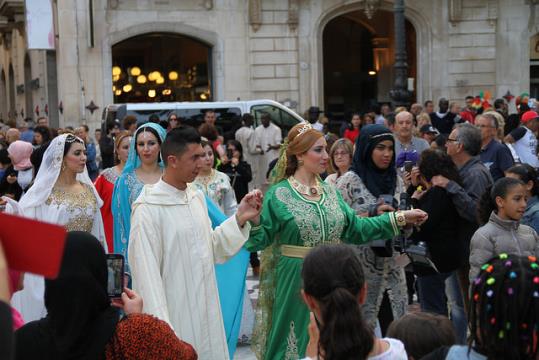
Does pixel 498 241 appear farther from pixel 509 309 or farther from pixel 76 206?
pixel 509 309

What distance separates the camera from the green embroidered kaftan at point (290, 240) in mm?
5660

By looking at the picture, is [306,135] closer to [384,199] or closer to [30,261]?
[384,199]

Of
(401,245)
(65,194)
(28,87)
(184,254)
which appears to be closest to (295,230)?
(184,254)

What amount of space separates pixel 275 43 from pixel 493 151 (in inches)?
698

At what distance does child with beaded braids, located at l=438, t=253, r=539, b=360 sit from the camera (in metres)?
2.79

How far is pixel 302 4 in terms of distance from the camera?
26844 millimetres

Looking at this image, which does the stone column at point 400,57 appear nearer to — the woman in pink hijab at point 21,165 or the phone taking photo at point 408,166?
the woman in pink hijab at point 21,165

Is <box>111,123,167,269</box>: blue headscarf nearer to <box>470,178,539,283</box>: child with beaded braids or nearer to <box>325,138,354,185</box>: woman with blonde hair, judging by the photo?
<box>325,138,354,185</box>: woman with blonde hair

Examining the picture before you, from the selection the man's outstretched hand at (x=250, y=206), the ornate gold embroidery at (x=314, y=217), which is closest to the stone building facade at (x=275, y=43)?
the ornate gold embroidery at (x=314, y=217)

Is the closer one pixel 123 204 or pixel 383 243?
pixel 383 243

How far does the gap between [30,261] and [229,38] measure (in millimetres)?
24812

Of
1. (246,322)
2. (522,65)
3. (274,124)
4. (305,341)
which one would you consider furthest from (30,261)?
(522,65)

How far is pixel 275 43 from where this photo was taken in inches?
1047

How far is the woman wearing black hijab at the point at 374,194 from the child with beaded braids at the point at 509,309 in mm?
3673
